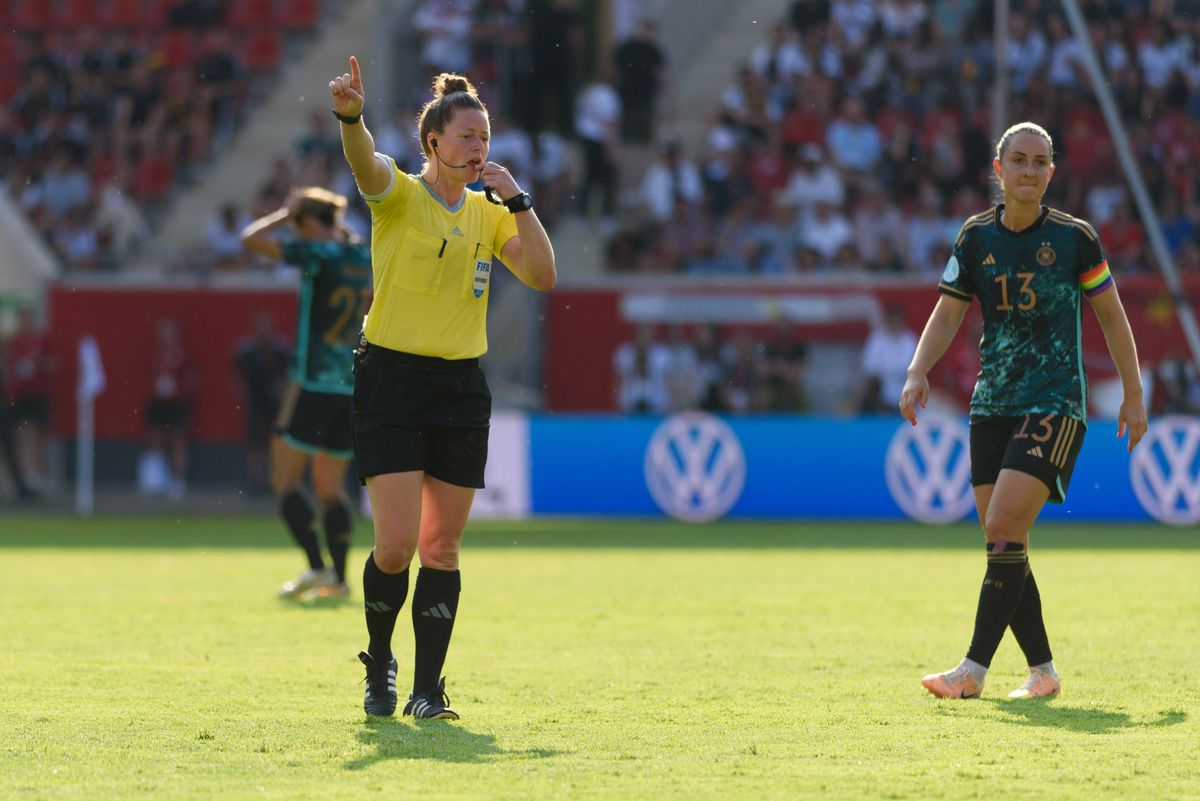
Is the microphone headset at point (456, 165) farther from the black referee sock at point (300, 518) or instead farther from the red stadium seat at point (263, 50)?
the red stadium seat at point (263, 50)

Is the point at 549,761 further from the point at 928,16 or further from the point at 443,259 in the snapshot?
the point at 928,16

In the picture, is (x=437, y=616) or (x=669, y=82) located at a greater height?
(x=669, y=82)

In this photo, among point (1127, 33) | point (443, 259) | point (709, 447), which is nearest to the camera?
point (443, 259)

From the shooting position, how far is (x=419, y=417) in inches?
277

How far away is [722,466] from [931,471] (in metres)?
2.20

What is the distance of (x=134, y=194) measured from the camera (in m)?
27.2

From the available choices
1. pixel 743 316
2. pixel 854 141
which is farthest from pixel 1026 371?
pixel 854 141

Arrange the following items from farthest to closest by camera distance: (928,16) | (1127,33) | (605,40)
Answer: (605,40), (928,16), (1127,33)

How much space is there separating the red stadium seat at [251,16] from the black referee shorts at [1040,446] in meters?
22.9

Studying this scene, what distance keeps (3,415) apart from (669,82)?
10424mm

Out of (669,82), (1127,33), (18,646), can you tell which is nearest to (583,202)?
(669,82)

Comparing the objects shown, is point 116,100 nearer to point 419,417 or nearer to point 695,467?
point 695,467

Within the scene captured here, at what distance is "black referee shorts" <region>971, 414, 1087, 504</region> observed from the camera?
7500 mm

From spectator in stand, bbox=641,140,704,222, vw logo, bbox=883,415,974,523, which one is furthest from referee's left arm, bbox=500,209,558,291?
spectator in stand, bbox=641,140,704,222
